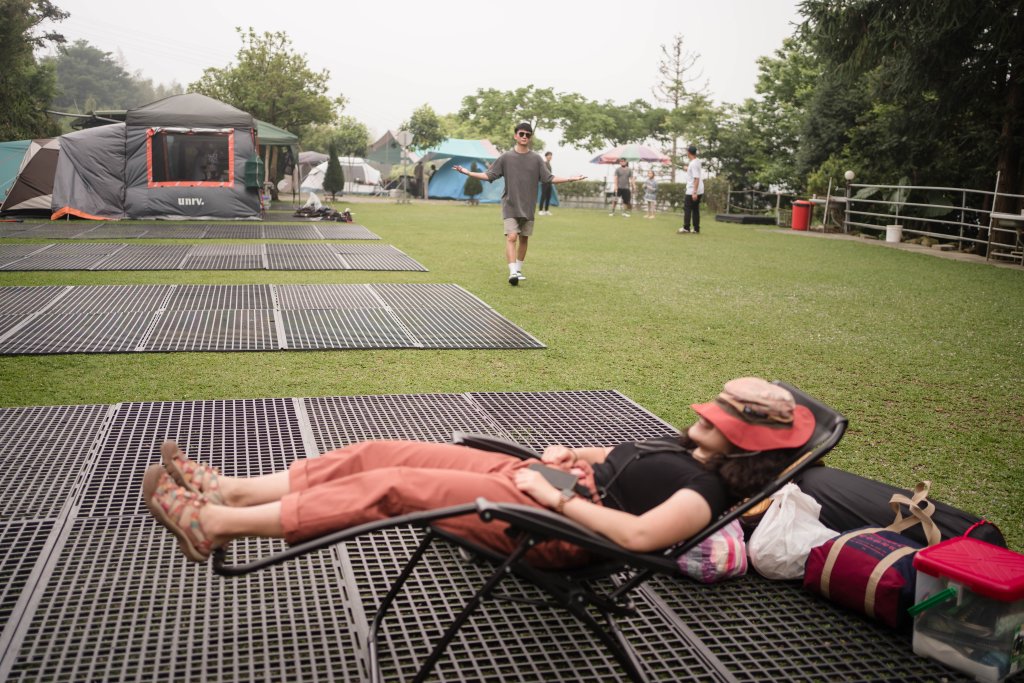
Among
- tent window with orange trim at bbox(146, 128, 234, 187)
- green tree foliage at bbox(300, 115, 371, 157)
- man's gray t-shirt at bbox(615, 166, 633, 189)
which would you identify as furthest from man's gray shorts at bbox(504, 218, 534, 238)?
green tree foliage at bbox(300, 115, 371, 157)

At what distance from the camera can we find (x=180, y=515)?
2557 mm

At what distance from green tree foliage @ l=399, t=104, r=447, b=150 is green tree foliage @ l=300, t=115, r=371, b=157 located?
74.3 feet

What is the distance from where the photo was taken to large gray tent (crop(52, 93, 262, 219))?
19.2 meters

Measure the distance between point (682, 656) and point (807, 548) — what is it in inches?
32.1

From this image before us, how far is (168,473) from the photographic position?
107 inches

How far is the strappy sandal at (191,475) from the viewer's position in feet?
8.82

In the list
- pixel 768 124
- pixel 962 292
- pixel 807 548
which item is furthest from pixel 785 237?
pixel 807 548

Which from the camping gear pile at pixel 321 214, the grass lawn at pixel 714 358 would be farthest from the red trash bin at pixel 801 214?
the camping gear pile at pixel 321 214

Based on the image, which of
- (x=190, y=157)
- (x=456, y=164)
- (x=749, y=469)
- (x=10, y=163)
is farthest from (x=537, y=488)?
(x=456, y=164)

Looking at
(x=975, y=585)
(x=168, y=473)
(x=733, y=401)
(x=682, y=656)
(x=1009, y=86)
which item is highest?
(x=1009, y=86)

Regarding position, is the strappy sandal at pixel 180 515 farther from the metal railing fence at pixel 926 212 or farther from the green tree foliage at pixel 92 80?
the green tree foliage at pixel 92 80

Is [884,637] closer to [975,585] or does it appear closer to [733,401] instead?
[975,585]

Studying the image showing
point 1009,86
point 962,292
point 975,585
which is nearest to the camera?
point 975,585

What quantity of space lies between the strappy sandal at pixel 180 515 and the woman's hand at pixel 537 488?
0.99 meters
